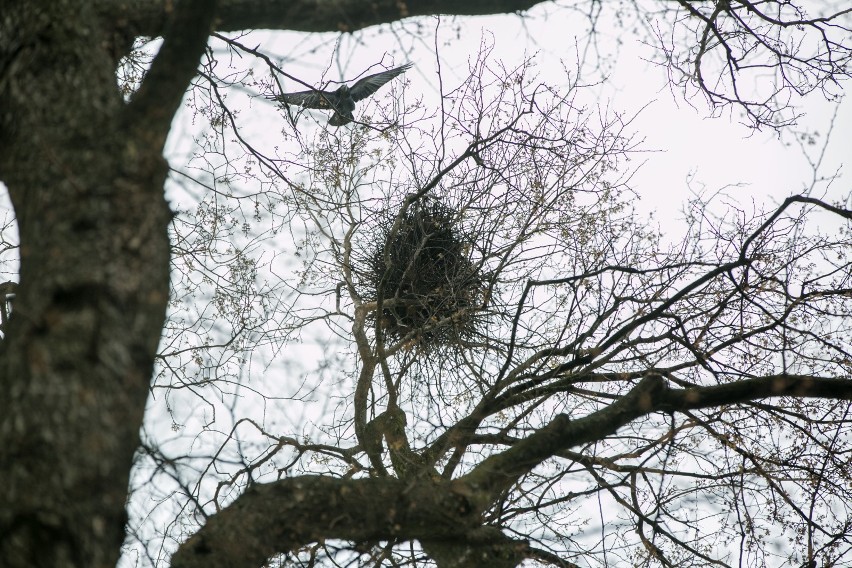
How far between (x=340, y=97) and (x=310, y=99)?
1.65 feet

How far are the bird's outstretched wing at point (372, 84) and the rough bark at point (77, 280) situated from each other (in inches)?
121

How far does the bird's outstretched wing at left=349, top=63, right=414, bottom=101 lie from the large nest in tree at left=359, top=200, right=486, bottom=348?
900 mm

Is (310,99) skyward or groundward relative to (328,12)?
skyward

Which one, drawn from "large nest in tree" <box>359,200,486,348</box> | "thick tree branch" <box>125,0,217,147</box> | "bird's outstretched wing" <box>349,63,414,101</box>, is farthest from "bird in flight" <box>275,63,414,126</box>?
"thick tree branch" <box>125,0,217,147</box>

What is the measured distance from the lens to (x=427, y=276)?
5.47 meters

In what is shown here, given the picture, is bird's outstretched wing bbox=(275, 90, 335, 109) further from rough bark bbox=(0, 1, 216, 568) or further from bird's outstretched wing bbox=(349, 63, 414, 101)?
rough bark bbox=(0, 1, 216, 568)

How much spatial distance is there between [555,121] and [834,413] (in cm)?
226

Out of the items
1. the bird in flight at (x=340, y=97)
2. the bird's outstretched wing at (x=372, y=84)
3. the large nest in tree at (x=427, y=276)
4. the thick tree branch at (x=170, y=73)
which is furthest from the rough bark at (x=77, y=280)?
the bird's outstretched wing at (x=372, y=84)

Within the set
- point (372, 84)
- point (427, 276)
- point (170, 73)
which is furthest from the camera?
point (427, 276)

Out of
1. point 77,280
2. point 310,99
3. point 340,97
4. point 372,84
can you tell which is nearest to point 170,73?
point 77,280

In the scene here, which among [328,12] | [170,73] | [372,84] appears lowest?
[170,73]

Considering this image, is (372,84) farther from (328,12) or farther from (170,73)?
(170,73)

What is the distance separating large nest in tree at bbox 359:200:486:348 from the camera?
484 cm

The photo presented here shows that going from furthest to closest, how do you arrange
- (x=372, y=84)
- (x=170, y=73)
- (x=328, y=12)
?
(x=372, y=84)
(x=328, y=12)
(x=170, y=73)
